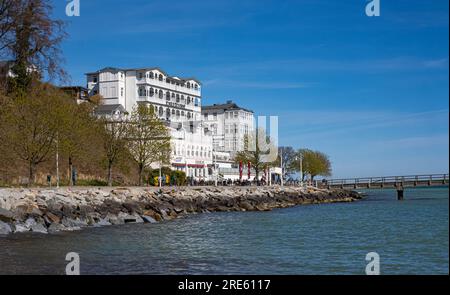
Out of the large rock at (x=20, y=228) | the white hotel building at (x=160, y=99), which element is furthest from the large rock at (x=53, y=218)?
the white hotel building at (x=160, y=99)

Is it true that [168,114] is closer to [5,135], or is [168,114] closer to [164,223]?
[5,135]

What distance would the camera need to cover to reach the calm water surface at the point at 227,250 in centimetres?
1950

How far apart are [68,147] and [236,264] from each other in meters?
33.4

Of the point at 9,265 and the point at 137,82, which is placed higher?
the point at 137,82

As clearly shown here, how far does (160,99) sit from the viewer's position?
11319 cm

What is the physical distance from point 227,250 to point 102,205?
17604 millimetres

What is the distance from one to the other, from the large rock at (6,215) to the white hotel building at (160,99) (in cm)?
6488

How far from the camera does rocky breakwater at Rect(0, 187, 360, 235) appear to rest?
31.2 meters

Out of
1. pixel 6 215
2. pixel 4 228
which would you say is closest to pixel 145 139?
pixel 6 215

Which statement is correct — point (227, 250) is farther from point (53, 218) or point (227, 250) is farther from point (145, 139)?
point (145, 139)

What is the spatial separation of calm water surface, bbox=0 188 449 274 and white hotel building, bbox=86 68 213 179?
63.5 metres

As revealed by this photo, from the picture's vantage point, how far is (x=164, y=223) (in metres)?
38.9

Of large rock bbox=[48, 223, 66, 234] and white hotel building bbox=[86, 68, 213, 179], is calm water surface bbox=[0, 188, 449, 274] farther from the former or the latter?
white hotel building bbox=[86, 68, 213, 179]
